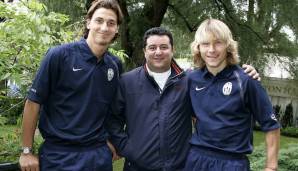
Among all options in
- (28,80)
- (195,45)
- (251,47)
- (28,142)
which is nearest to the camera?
(28,142)

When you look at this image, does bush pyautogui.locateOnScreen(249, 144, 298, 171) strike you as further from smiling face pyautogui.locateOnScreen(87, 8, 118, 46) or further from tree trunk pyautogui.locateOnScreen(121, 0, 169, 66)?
tree trunk pyautogui.locateOnScreen(121, 0, 169, 66)

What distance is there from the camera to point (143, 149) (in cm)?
375

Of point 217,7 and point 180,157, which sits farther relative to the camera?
point 217,7

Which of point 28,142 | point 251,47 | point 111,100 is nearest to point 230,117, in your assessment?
point 111,100

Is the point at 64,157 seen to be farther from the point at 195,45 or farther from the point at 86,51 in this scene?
the point at 195,45

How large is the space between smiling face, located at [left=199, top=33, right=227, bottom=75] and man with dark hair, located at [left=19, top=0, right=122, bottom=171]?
0.68m

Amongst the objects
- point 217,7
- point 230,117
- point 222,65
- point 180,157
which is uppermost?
point 217,7

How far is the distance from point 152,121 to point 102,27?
80cm

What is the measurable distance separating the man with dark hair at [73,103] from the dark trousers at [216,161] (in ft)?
2.22

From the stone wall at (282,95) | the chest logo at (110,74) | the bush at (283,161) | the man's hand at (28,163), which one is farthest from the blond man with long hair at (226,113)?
the stone wall at (282,95)

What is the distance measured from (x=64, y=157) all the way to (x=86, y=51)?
0.78m

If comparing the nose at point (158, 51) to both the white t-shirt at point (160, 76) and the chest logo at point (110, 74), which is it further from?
the chest logo at point (110, 74)

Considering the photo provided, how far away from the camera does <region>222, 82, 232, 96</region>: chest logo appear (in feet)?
11.7

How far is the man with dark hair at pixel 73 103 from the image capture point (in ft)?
11.5
